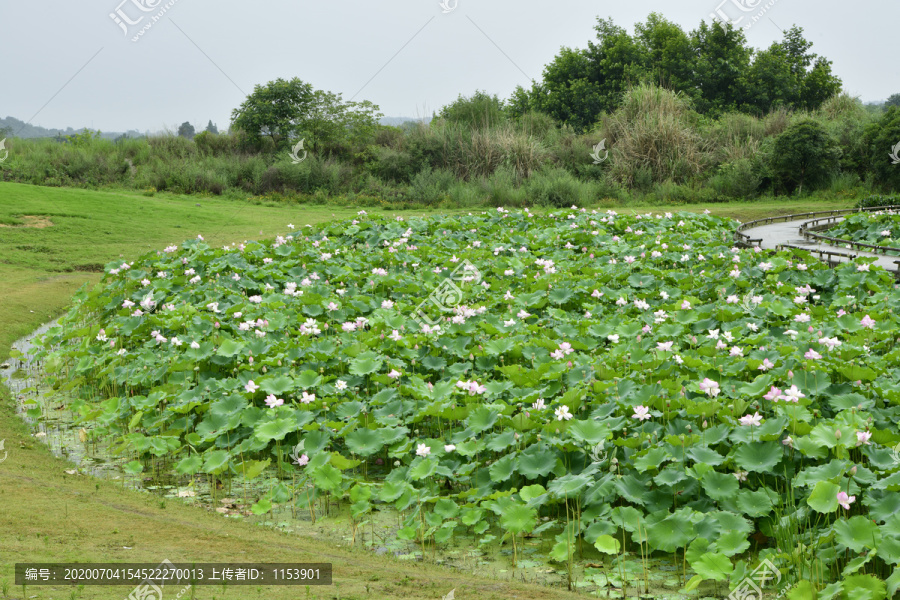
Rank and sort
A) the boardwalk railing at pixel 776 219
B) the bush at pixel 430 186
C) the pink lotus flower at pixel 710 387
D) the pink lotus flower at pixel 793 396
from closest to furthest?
the pink lotus flower at pixel 793 396
the pink lotus flower at pixel 710 387
the boardwalk railing at pixel 776 219
the bush at pixel 430 186

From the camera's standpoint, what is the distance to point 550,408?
14.8 ft

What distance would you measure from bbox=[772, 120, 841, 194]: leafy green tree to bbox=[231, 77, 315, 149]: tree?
49.7 feet

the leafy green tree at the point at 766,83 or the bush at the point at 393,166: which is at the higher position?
the leafy green tree at the point at 766,83

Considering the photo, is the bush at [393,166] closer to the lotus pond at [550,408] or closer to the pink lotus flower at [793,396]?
the lotus pond at [550,408]

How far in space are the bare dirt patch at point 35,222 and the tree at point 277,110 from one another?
35.8ft

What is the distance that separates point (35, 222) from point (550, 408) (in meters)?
12.9

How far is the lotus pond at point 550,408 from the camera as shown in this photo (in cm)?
352

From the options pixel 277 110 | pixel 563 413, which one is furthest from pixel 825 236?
pixel 277 110

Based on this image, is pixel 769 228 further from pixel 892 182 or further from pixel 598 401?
pixel 598 401

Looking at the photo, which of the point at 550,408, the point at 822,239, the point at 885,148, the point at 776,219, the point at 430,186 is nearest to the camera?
the point at 550,408

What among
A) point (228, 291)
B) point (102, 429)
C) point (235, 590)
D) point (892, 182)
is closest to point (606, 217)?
point (228, 291)

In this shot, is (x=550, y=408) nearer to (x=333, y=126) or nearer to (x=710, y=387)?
(x=710, y=387)

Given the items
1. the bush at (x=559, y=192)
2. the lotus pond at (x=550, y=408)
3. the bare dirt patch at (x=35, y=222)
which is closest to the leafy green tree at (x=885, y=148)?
the bush at (x=559, y=192)

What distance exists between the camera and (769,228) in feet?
45.1
